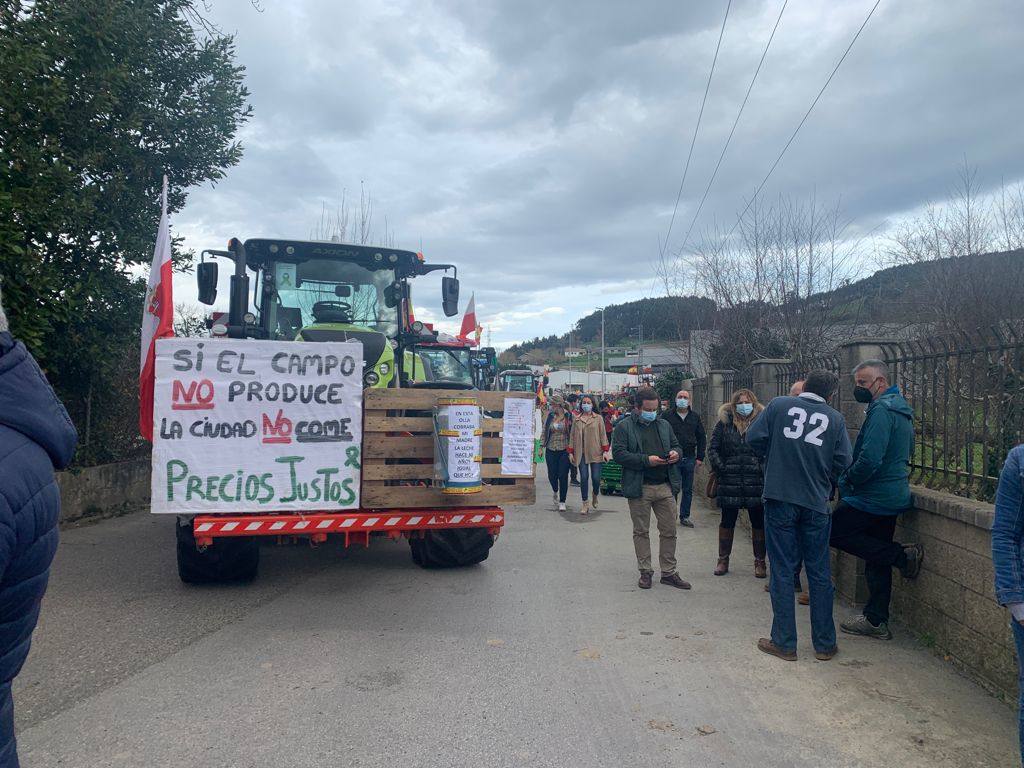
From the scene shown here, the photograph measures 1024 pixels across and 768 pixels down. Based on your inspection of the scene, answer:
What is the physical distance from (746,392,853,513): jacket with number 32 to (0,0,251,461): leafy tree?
7.47 m

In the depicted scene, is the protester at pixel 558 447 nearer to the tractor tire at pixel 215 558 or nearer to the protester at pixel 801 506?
the tractor tire at pixel 215 558

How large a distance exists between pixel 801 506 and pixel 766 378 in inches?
177

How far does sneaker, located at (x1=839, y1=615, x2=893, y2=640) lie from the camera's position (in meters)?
5.28

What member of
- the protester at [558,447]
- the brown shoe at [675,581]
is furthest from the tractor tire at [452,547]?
the protester at [558,447]

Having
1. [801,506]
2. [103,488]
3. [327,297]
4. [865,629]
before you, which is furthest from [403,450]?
[103,488]

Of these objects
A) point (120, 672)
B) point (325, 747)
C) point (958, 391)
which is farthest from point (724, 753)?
point (120, 672)

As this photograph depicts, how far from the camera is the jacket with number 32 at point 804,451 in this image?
504 centimetres

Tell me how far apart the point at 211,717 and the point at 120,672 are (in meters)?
1.05

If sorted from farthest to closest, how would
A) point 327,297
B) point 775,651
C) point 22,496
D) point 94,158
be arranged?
point 94,158, point 327,297, point 775,651, point 22,496

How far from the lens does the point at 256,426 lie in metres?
5.61

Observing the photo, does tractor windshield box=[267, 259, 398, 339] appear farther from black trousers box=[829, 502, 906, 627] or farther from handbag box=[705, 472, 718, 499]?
black trousers box=[829, 502, 906, 627]

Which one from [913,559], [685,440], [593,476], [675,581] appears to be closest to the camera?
[913,559]

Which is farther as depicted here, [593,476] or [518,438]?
[593,476]

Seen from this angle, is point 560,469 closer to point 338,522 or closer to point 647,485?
point 647,485
